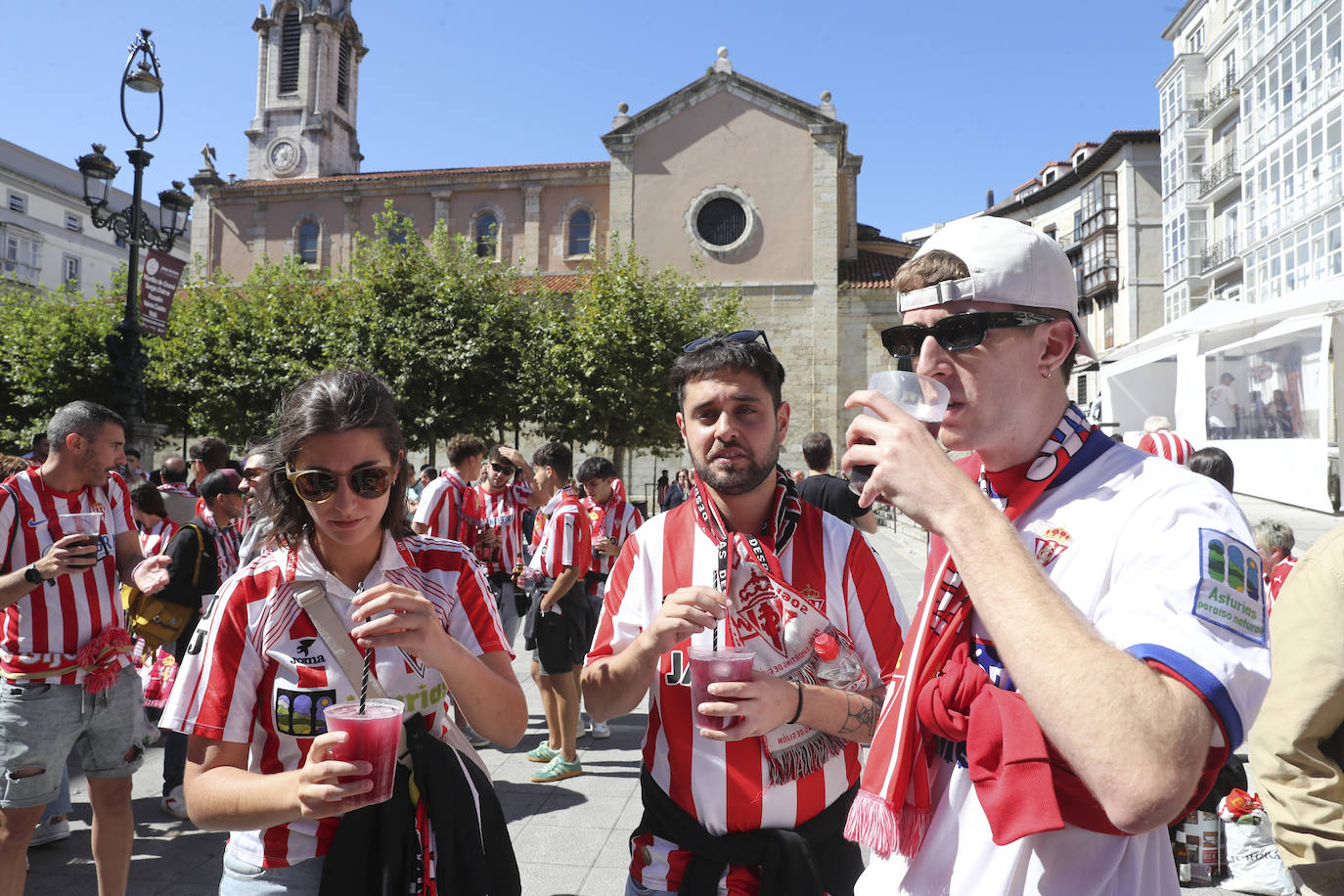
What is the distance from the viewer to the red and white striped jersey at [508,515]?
27.5ft

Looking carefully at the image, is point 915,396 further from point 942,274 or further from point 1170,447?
point 1170,447

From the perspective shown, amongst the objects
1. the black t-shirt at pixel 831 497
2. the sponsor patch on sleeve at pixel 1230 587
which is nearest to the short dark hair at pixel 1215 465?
the black t-shirt at pixel 831 497

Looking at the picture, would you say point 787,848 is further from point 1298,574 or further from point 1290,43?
point 1290,43

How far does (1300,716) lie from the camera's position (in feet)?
6.80

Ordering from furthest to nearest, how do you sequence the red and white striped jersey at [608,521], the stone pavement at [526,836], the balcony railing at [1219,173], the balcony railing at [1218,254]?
the balcony railing at [1218,254] < the balcony railing at [1219,173] < the red and white striped jersey at [608,521] < the stone pavement at [526,836]

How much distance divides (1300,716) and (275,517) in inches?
103

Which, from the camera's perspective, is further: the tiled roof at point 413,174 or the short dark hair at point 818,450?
the tiled roof at point 413,174

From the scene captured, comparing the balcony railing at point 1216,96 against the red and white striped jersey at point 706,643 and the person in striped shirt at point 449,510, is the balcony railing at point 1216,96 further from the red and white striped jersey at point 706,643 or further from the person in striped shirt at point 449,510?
the red and white striped jersey at point 706,643

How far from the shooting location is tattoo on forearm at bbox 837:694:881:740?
2.18 meters

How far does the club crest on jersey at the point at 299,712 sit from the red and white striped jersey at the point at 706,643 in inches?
28.6

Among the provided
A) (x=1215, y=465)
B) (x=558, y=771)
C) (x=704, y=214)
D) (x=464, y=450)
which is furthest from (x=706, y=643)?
(x=704, y=214)

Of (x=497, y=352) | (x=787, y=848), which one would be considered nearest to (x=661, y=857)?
(x=787, y=848)

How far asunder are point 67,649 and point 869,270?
34.1m

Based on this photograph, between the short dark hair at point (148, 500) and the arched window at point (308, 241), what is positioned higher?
the arched window at point (308, 241)
